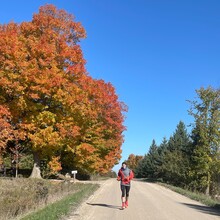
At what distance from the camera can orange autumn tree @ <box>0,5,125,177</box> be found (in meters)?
30.2

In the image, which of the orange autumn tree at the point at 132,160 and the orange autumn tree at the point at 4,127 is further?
the orange autumn tree at the point at 132,160

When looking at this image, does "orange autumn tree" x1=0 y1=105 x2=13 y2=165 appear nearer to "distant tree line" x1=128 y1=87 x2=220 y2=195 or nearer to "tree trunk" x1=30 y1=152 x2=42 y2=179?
"tree trunk" x1=30 y1=152 x2=42 y2=179

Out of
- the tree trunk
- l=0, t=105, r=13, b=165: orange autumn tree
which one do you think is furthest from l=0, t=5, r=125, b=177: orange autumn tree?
l=0, t=105, r=13, b=165: orange autumn tree

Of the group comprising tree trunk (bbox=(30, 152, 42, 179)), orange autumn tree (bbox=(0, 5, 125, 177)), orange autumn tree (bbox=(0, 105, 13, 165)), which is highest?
orange autumn tree (bbox=(0, 5, 125, 177))

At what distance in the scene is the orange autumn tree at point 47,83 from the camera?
3017cm

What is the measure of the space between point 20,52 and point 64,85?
4.38 metres

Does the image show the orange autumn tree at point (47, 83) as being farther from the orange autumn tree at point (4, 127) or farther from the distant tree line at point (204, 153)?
the distant tree line at point (204, 153)

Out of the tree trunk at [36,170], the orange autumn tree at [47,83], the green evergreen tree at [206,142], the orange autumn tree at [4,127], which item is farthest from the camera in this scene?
the green evergreen tree at [206,142]

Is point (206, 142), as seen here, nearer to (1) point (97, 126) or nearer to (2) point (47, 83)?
(1) point (97, 126)

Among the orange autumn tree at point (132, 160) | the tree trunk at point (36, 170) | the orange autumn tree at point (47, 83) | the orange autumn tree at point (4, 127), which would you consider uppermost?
the orange autumn tree at point (132, 160)

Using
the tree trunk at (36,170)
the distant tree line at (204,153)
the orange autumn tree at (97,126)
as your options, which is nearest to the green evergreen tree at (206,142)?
the distant tree line at (204,153)

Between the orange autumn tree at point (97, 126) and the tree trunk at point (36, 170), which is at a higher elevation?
the orange autumn tree at point (97, 126)

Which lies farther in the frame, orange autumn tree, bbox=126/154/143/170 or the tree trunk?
orange autumn tree, bbox=126/154/143/170

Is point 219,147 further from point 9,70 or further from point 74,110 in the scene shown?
point 9,70
